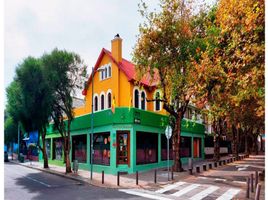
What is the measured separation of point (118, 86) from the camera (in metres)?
26.9

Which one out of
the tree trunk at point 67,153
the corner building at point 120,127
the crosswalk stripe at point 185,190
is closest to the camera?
the crosswalk stripe at point 185,190

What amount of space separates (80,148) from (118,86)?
6876mm

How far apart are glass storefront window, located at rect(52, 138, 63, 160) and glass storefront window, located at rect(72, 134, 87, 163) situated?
400 cm

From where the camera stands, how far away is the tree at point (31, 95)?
2484cm

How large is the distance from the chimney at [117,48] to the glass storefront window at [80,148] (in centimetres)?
788

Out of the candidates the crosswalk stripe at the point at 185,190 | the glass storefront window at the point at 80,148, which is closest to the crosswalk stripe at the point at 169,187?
the crosswalk stripe at the point at 185,190

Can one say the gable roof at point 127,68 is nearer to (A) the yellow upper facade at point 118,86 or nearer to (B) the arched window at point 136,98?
(A) the yellow upper facade at point 118,86

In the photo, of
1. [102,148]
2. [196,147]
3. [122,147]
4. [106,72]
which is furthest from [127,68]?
[196,147]

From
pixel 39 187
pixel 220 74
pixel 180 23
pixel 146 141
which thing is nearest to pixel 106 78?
pixel 146 141

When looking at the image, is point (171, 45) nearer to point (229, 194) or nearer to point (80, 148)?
point (229, 194)

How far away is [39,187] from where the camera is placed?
16.9m

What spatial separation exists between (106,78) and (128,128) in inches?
304

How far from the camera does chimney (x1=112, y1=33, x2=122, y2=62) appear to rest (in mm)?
27703

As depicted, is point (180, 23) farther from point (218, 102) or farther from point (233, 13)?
point (233, 13)
